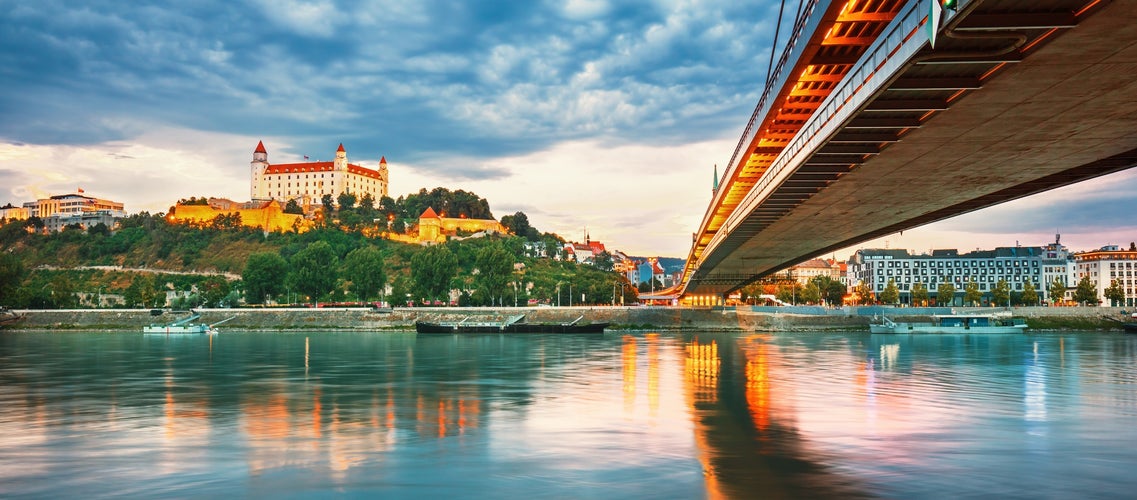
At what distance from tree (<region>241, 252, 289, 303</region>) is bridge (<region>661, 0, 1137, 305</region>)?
231ft

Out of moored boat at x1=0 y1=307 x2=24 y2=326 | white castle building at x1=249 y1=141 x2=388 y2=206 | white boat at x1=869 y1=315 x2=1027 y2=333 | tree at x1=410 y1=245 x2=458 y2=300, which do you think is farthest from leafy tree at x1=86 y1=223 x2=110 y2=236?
white boat at x1=869 y1=315 x2=1027 y2=333

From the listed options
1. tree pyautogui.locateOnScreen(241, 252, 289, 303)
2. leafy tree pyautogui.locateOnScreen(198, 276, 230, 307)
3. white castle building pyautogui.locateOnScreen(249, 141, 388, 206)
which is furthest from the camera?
white castle building pyautogui.locateOnScreen(249, 141, 388, 206)

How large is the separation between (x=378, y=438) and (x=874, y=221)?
111 feet

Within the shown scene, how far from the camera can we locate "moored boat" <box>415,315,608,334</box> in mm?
72312

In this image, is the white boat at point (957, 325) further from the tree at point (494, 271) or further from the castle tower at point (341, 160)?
the castle tower at point (341, 160)

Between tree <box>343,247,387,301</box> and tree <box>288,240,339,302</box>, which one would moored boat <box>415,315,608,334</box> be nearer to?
tree <box>343,247,387,301</box>

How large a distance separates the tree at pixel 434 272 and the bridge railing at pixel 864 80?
67767 millimetres

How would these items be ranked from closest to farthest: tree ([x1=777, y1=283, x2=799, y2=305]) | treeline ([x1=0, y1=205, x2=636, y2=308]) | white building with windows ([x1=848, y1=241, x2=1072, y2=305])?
treeline ([x1=0, y1=205, x2=636, y2=308]) → white building with windows ([x1=848, y1=241, x2=1072, y2=305]) → tree ([x1=777, y1=283, x2=799, y2=305])

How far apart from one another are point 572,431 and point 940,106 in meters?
10.7

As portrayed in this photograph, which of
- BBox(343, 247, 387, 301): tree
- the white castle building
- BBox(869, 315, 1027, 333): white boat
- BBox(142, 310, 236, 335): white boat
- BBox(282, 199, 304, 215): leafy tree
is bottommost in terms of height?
BBox(869, 315, 1027, 333): white boat

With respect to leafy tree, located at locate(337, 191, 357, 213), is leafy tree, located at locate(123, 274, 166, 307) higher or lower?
lower

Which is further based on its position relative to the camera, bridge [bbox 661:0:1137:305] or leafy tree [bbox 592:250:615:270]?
leafy tree [bbox 592:250:615:270]

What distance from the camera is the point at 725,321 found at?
7981cm

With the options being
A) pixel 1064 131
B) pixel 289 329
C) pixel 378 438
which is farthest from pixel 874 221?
pixel 289 329
